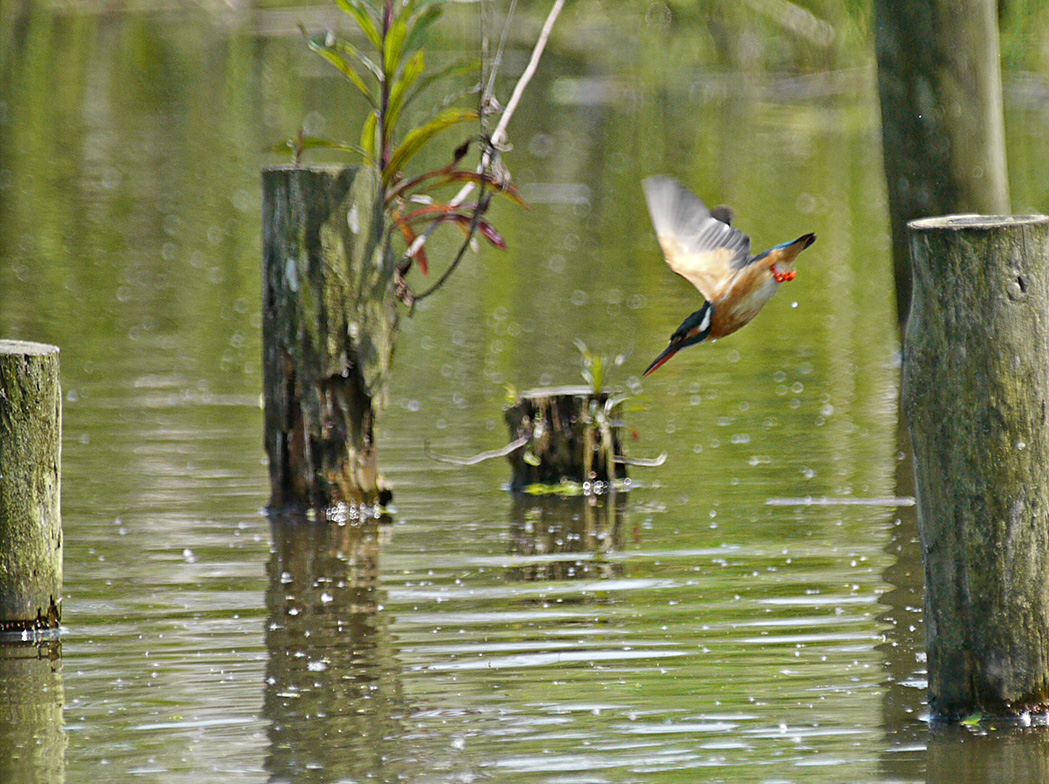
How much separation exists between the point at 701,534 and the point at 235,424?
3.27 metres

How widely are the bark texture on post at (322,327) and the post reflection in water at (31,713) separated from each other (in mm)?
1937

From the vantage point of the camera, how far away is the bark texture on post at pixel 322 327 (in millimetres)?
7699

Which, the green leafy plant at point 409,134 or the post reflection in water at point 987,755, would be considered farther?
the green leafy plant at point 409,134

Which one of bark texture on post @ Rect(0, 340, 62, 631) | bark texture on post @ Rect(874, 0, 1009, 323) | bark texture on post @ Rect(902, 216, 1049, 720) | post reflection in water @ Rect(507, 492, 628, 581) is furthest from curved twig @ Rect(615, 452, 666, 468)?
bark texture on post @ Rect(902, 216, 1049, 720)

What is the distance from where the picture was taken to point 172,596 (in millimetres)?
6793

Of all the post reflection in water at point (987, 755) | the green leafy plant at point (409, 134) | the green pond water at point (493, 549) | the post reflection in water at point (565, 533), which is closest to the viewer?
the post reflection in water at point (987, 755)

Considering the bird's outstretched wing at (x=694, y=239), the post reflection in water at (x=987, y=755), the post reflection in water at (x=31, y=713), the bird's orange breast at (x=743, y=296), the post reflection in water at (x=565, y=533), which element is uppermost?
the bird's outstretched wing at (x=694, y=239)

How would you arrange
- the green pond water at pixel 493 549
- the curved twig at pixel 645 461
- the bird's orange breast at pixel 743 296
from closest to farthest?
1. the bird's orange breast at pixel 743 296
2. the green pond water at pixel 493 549
3. the curved twig at pixel 645 461

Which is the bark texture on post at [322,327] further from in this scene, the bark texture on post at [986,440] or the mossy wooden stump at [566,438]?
the bark texture on post at [986,440]

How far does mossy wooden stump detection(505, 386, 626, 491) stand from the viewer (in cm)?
834

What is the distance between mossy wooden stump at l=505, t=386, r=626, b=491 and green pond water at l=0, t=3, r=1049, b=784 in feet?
0.58

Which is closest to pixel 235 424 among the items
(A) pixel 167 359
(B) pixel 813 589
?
(A) pixel 167 359

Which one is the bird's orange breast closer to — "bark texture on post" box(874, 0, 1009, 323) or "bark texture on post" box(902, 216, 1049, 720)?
"bark texture on post" box(902, 216, 1049, 720)

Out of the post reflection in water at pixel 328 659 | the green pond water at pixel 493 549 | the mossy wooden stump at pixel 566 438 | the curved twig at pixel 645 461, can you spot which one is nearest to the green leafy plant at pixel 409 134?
the mossy wooden stump at pixel 566 438
